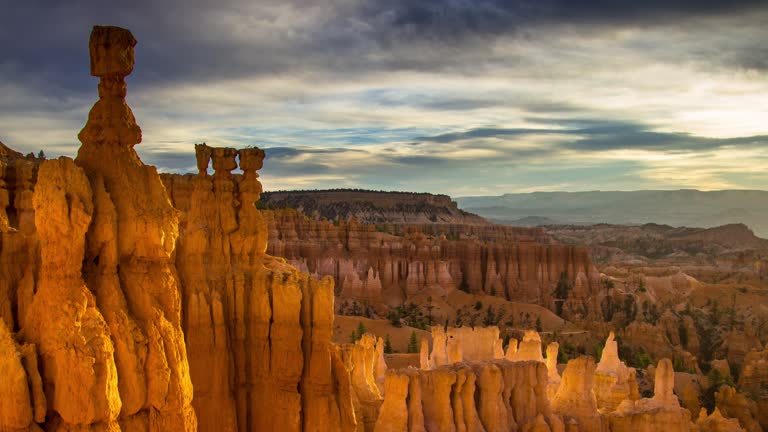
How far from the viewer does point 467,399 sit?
1521 centimetres

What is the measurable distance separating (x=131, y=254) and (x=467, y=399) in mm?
8927

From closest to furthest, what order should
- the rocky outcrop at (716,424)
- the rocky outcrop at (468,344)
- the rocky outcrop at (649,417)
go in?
1. the rocky outcrop at (649,417)
2. the rocky outcrop at (716,424)
3. the rocky outcrop at (468,344)

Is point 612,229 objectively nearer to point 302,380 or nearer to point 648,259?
point 648,259

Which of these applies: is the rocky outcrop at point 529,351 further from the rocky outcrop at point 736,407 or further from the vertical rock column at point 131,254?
the vertical rock column at point 131,254

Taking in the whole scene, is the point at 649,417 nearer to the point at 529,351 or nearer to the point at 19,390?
the point at 529,351

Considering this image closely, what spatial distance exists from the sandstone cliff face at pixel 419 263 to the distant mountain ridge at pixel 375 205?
55.5m

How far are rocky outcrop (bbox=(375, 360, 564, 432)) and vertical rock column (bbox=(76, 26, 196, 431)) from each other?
689 centimetres

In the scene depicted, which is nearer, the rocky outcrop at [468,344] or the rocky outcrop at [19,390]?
the rocky outcrop at [19,390]

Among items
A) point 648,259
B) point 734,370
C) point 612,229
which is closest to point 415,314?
point 734,370

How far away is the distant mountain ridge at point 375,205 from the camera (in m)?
125

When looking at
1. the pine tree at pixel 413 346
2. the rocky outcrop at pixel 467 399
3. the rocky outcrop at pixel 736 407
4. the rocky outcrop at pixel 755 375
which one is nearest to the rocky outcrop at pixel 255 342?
the rocky outcrop at pixel 467 399

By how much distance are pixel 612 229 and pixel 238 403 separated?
484 ft

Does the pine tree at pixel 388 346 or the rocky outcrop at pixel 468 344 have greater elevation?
the rocky outcrop at pixel 468 344

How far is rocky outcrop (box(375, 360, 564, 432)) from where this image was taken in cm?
1457
